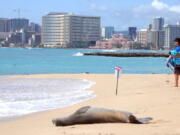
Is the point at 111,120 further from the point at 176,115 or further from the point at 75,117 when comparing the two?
the point at 176,115

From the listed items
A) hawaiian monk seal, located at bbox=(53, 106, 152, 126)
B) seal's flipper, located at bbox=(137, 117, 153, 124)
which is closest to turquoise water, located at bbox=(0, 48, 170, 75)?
seal's flipper, located at bbox=(137, 117, 153, 124)

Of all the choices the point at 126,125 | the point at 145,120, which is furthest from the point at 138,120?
the point at 126,125

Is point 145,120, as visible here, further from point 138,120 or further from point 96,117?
point 96,117

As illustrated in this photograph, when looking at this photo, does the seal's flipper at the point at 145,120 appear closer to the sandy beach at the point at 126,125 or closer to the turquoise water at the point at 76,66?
the sandy beach at the point at 126,125

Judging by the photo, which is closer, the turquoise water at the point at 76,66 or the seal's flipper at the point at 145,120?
the seal's flipper at the point at 145,120

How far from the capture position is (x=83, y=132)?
7059 mm

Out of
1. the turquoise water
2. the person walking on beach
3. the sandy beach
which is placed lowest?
the turquoise water

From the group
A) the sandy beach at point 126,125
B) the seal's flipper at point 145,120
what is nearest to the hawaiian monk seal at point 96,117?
the seal's flipper at point 145,120

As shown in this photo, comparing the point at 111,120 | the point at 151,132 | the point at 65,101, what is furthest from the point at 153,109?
the point at 65,101

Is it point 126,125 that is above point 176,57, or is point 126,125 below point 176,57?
below

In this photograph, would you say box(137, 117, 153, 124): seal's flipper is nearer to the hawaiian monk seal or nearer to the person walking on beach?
the hawaiian monk seal

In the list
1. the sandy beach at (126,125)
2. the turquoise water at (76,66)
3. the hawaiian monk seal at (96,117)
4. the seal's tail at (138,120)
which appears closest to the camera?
the sandy beach at (126,125)

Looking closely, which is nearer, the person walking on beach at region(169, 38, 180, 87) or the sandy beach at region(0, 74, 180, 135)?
the sandy beach at region(0, 74, 180, 135)

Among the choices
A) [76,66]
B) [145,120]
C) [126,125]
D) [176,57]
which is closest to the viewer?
[126,125]
